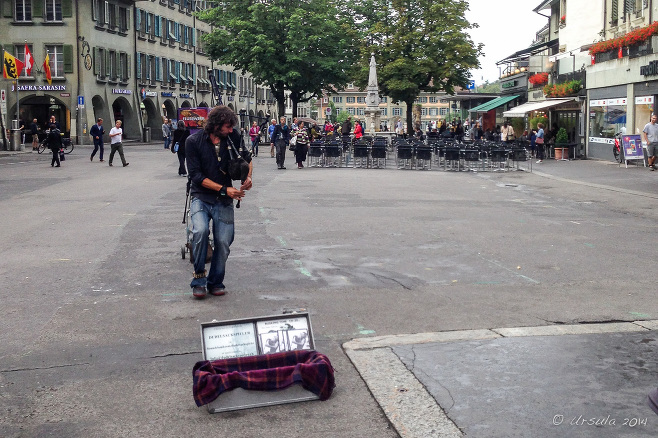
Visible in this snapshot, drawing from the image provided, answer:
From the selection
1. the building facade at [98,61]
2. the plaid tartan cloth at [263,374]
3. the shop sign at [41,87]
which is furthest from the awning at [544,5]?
the plaid tartan cloth at [263,374]

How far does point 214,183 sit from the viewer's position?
754 centimetres

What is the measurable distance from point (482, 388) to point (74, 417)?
231 cm

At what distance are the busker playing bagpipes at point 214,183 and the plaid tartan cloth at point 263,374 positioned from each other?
110 inches

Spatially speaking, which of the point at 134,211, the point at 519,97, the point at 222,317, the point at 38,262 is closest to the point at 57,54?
the point at 519,97

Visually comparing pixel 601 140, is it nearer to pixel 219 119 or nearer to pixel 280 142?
pixel 280 142

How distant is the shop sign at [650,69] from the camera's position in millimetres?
29391

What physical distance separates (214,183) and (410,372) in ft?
9.84

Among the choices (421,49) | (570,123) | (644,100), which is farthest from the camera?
(421,49)

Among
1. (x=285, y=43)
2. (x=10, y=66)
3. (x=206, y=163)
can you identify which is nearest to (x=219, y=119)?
(x=206, y=163)

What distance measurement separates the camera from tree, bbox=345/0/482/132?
175 feet

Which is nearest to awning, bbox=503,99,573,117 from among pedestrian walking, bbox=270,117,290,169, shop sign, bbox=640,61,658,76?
shop sign, bbox=640,61,658,76

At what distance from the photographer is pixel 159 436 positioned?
14.1 ft

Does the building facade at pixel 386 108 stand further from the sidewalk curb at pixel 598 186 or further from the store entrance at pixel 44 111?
the sidewalk curb at pixel 598 186

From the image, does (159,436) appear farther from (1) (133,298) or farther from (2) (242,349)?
(1) (133,298)
